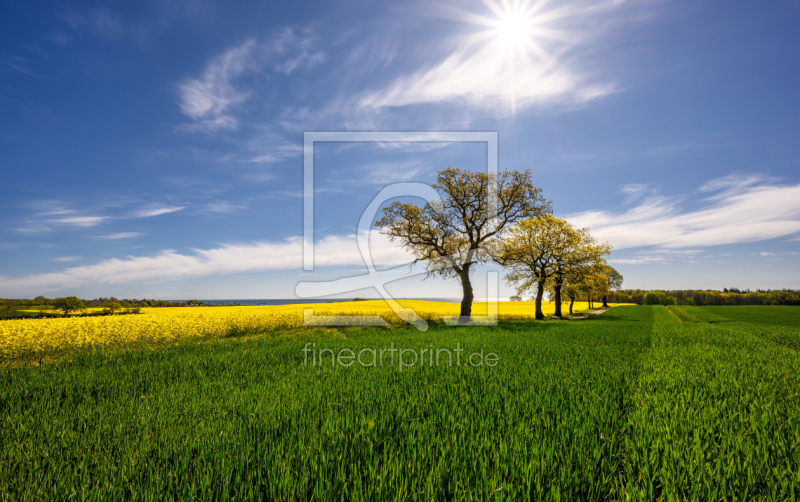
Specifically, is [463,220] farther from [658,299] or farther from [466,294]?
[658,299]

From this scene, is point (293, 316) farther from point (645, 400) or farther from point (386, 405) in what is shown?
point (645, 400)

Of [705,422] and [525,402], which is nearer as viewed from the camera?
[705,422]

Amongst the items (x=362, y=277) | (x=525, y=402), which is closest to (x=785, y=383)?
(x=525, y=402)

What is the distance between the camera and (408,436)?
3.07 metres

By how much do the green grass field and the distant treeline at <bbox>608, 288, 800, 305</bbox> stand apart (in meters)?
116

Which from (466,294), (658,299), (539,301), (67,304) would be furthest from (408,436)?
(658,299)

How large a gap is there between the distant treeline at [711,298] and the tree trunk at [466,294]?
10380cm

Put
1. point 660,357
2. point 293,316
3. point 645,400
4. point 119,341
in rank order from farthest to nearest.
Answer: point 293,316
point 119,341
point 660,357
point 645,400

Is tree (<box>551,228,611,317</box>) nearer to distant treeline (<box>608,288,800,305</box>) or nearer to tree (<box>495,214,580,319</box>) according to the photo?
tree (<box>495,214,580,319</box>)

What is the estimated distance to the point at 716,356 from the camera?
8406 mm

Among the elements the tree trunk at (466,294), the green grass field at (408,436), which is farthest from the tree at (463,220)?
the green grass field at (408,436)

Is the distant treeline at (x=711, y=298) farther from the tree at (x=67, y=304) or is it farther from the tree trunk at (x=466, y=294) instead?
the tree at (x=67, y=304)

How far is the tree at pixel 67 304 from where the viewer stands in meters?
24.3

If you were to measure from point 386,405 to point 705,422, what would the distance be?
388cm
